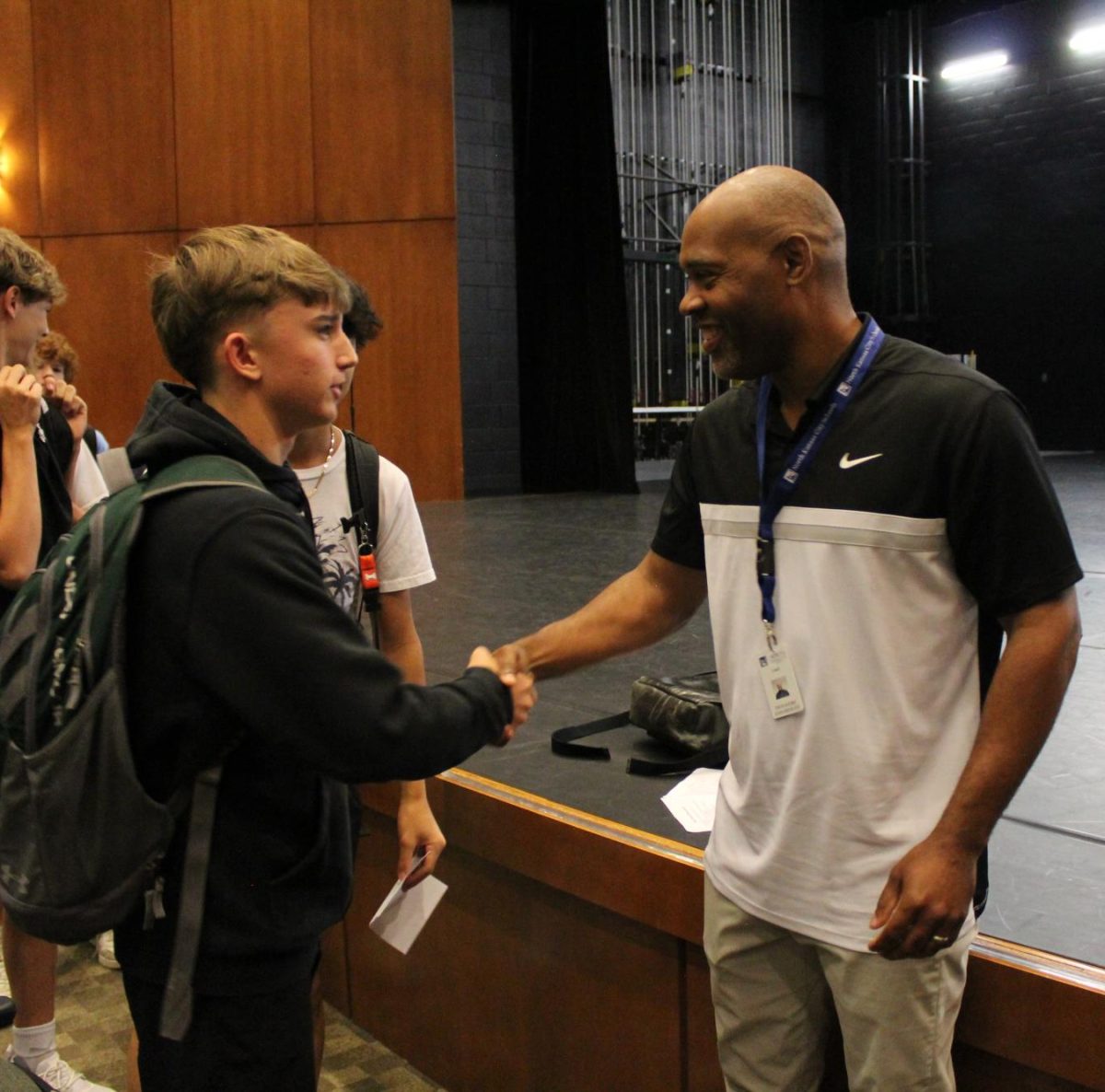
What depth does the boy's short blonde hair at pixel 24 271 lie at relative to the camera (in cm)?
188

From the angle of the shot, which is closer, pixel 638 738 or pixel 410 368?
pixel 638 738

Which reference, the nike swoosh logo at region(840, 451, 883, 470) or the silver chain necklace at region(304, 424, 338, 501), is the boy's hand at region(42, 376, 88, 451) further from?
the nike swoosh logo at region(840, 451, 883, 470)

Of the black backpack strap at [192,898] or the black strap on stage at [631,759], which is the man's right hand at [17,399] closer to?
the black backpack strap at [192,898]

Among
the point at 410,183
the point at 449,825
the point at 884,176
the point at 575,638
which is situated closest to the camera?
the point at 575,638

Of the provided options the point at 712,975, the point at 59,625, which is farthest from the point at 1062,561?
the point at 59,625

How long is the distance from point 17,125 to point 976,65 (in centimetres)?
899

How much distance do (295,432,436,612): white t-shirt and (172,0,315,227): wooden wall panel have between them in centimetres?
631

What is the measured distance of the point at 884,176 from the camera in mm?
11883

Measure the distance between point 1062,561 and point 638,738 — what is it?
1330mm

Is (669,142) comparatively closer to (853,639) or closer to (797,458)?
(797,458)

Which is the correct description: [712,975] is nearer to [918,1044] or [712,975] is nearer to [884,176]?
[918,1044]

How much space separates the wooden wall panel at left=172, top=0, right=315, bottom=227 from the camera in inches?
301

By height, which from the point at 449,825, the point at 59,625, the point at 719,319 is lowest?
the point at 449,825

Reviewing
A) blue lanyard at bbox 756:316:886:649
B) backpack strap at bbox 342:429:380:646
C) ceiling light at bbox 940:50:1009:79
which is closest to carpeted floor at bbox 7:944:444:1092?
backpack strap at bbox 342:429:380:646
